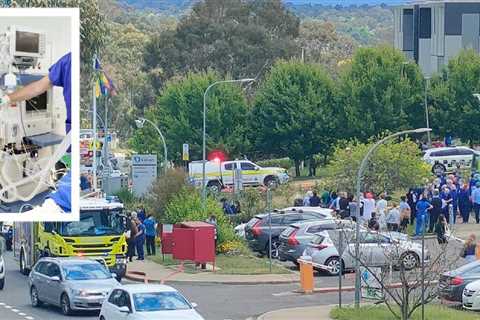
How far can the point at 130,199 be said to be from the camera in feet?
203

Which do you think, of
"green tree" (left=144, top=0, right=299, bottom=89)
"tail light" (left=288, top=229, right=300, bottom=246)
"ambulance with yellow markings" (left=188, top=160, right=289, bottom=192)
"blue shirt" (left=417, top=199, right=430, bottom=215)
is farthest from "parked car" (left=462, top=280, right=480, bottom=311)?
"green tree" (left=144, top=0, right=299, bottom=89)

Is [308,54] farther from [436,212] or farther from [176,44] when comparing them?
[436,212]

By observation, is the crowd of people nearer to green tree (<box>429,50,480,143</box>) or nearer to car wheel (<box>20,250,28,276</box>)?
car wheel (<box>20,250,28,276</box>)

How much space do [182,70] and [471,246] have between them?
73.7 metres

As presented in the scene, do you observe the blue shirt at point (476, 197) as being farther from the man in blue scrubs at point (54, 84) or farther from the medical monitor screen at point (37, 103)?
the medical monitor screen at point (37, 103)

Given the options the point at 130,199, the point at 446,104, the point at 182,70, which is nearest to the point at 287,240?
the point at 130,199

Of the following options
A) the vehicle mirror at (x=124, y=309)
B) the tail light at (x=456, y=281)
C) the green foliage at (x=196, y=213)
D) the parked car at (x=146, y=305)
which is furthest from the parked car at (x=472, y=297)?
the green foliage at (x=196, y=213)

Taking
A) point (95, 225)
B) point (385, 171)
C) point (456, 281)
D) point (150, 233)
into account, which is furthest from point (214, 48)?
point (456, 281)

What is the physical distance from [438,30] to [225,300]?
66613 millimetres

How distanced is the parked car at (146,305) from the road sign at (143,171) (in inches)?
1212

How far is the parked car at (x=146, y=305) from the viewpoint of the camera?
28.5 meters

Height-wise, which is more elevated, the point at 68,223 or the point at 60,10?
the point at 60,10

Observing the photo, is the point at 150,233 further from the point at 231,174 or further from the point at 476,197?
the point at 231,174

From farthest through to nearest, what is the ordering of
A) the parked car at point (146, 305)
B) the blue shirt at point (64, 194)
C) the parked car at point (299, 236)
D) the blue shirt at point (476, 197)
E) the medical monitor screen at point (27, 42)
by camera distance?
the blue shirt at point (476, 197) → the parked car at point (299, 236) → the blue shirt at point (64, 194) → the medical monitor screen at point (27, 42) → the parked car at point (146, 305)
